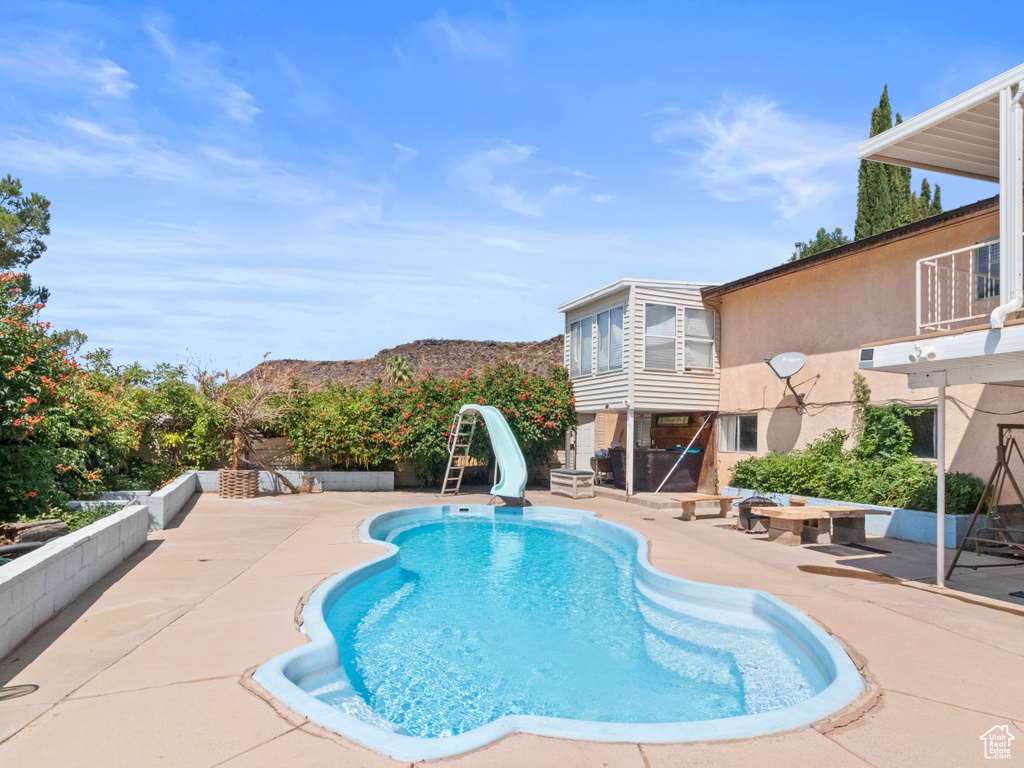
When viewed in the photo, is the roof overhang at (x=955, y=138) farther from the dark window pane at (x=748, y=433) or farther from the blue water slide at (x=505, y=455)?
the blue water slide at (x=505, y=455)

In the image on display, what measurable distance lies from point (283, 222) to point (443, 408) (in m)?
6.33

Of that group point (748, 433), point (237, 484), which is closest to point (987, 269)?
point (748, 433)

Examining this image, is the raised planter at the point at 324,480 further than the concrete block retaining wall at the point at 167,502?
Yes

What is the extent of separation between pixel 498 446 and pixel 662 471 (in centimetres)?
428

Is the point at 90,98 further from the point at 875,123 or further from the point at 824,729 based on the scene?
the point at 875,123

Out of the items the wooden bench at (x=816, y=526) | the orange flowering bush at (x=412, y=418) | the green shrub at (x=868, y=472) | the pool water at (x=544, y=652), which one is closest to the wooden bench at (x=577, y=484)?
the orange flowering bush at (x=412, y=418)

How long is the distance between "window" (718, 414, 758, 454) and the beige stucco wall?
0.22 m

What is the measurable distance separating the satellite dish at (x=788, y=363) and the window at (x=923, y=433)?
2.38m

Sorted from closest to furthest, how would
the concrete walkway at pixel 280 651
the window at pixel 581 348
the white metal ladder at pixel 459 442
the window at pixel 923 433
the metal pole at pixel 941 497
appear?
the concrete walkway at pixel 280 651 → the metal pole at pixel 941 497 → the window at pixel 923 433 → the white metal ladder at pixel 459 442 → the window at pixel 581 348

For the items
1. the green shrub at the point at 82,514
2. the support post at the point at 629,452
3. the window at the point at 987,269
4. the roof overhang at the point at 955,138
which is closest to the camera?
the roof overhang at the point at 955,138

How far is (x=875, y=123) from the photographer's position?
27281 mm

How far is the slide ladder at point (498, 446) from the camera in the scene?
47.8 feet

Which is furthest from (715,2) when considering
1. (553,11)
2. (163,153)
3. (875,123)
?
(875,123)

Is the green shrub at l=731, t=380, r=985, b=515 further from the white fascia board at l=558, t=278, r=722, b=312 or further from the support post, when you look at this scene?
the white fascia board at l=558, t=278, r=722, b=312
